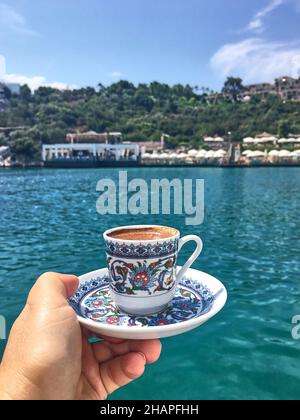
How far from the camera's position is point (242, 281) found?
5.26 m

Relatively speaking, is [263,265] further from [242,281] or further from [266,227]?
[266,227]

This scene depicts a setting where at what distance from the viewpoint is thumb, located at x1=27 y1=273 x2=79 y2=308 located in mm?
1062

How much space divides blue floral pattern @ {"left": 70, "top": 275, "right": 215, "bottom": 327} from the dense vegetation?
53.3m

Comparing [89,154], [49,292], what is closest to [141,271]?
[49,292]

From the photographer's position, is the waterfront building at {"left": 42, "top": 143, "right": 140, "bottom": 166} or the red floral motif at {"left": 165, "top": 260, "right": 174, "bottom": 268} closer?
the red floral motif at {"left": 165, "top": 260, "right": 174, "bottom": 268}

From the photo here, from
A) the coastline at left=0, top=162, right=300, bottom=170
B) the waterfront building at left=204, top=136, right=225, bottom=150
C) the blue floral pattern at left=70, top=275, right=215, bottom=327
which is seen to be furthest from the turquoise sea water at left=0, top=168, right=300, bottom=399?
the waterfront building at left=204, top=136, right=225, bottom=150

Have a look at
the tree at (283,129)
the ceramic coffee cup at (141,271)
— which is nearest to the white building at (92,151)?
the tree at (283,129)

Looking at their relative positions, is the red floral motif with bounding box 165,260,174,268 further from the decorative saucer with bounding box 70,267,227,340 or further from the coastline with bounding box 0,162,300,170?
the coastline with bounding box 0,162,300,170

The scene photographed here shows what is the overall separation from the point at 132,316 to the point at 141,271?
0.14 metres

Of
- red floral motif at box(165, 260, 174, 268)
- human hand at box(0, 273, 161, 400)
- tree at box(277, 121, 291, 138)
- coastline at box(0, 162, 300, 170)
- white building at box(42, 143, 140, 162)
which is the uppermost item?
tree at box(277, 121, 291, 138)

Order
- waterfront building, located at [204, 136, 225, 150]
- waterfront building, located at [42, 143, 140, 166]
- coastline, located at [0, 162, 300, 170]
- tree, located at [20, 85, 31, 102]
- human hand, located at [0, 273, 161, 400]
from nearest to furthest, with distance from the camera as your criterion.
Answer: human hand, located at [0, 273, 161, 400]
coastline, located at [0, 162, 300, 170]
waterfront building, located at [42, 143, 140, 166]
waterfront building, located at [204, 136, 225, 150]
tree, located at [20, 85, 31, 102]

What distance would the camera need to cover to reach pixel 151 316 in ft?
3.89

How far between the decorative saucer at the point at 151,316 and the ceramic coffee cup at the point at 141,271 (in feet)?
0.11

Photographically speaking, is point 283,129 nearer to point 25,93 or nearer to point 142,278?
point 25,93
